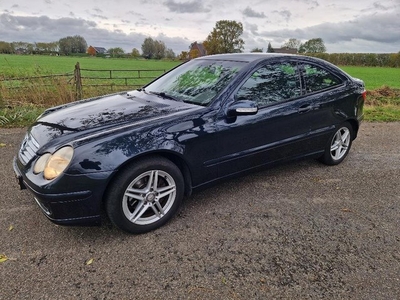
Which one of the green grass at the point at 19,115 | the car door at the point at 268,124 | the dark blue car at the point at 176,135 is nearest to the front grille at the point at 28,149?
the dark blue car at the point at 176,135

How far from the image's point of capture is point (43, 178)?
94.3 inches

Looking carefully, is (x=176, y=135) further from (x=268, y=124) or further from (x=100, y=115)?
(x=268, y=124)

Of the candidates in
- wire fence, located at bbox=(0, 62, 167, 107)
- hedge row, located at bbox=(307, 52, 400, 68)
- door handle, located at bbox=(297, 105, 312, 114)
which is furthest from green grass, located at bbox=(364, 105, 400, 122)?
hedge row, located at bbox=(307, 52, 400, 68)

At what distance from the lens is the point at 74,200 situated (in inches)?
94.1

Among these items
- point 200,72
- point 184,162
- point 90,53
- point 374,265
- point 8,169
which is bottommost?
point 374,265

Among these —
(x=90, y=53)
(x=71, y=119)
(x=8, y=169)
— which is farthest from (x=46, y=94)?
(x=90, y=53)

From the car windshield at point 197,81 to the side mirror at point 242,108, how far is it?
243mm

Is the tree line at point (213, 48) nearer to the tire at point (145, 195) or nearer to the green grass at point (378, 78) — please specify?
the green grass at point (378, 78)

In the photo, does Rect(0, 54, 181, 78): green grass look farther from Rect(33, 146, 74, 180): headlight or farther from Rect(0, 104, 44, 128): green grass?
Rect(33, 146, 74, 180): headlight

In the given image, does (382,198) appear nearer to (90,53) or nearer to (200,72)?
(200,72)

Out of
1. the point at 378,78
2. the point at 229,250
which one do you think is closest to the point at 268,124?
the point at 229,250

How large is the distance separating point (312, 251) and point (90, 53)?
274ft

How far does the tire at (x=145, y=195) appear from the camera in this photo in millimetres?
Result: 2521

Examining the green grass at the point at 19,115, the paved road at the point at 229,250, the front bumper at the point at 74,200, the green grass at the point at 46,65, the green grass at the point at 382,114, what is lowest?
the paved road at the point at 229,250
